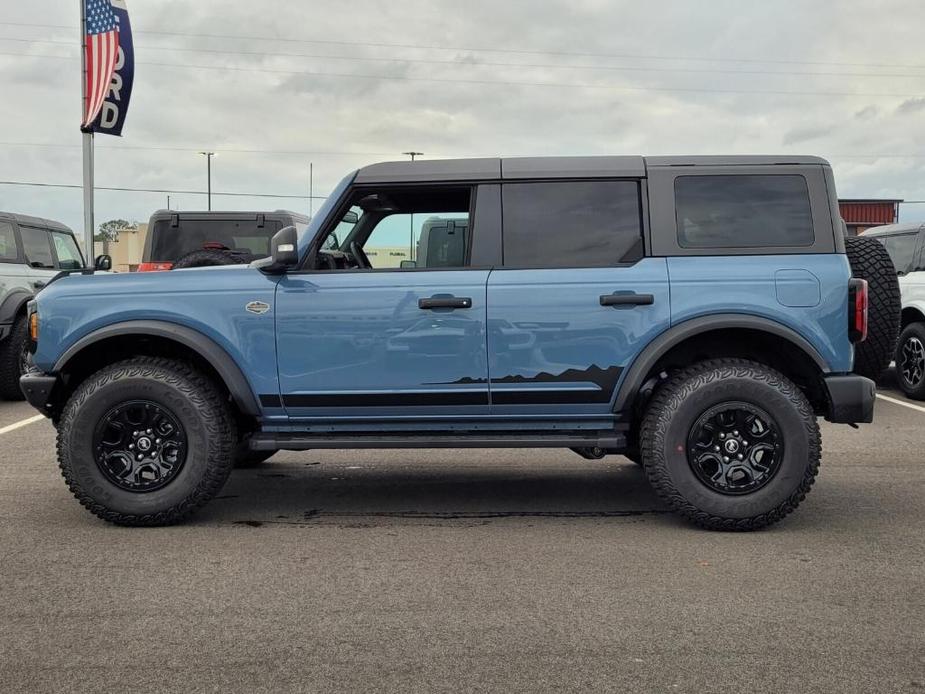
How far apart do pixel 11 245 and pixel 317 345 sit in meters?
7.47

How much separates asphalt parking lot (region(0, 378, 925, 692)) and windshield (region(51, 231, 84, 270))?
6531mm

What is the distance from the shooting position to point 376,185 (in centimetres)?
496

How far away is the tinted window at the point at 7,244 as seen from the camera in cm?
1030

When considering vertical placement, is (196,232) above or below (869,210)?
below

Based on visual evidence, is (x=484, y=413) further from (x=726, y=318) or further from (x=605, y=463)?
(x=605, y=463)

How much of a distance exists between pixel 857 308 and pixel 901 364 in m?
5.96

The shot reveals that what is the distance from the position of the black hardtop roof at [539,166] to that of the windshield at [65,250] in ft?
24.9

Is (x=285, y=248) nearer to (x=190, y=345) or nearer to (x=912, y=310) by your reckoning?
(x=190, y=345)

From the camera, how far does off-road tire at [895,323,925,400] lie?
9.51m

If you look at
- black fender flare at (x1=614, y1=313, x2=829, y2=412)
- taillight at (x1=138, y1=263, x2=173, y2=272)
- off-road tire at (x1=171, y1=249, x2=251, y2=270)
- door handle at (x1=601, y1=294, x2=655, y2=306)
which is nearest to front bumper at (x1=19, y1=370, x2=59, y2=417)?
door handle at (x1=601, y1=294, x2=655, y2=306)

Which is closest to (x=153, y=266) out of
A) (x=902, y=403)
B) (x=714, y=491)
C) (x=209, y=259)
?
(x=209, y=259)

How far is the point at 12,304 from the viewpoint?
32.4 ft

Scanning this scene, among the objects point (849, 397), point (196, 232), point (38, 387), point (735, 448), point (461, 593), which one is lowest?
point (461, 593)

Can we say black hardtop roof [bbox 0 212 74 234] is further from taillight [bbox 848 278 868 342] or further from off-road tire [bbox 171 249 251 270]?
taillight [bbox 848 278 868 342]
